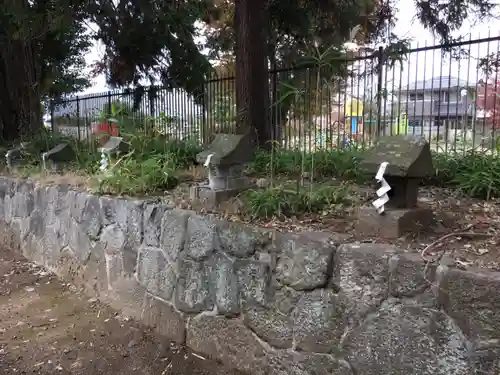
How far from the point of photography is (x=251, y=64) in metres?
5.77

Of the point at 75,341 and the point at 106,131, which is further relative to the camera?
the point at 106,131

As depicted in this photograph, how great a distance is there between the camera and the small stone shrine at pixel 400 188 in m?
2.60

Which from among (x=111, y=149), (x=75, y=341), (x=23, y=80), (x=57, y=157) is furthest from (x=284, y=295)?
(x=23, y=80)

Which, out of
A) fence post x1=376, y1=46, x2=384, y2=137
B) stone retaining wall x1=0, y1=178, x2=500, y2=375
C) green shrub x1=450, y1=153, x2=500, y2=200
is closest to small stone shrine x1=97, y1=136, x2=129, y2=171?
stone retaining wall x1=0, y1=178, x2=500, y2=375

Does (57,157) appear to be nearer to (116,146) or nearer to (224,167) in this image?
(116,146)

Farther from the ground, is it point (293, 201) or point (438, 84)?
point (438, 84)

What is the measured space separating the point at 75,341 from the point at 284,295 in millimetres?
1846

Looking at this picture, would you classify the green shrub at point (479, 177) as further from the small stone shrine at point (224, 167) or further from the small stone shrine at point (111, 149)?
the small stone shrine at point (111, 149)

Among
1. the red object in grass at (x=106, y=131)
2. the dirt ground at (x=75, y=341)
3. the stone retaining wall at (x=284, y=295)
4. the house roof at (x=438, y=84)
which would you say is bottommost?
the dirt ground at (x=75, y=341)

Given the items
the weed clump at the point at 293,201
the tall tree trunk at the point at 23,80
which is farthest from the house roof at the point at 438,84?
the tall tree trunk at the point at 23,80

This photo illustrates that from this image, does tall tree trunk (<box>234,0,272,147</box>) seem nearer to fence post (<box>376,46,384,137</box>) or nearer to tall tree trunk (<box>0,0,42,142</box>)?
fence post (<box>376,46,384,137</box>)

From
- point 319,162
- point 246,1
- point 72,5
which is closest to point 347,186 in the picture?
point 319,162

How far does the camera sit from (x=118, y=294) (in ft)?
13.6

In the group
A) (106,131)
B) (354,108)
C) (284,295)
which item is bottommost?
(284,295)
